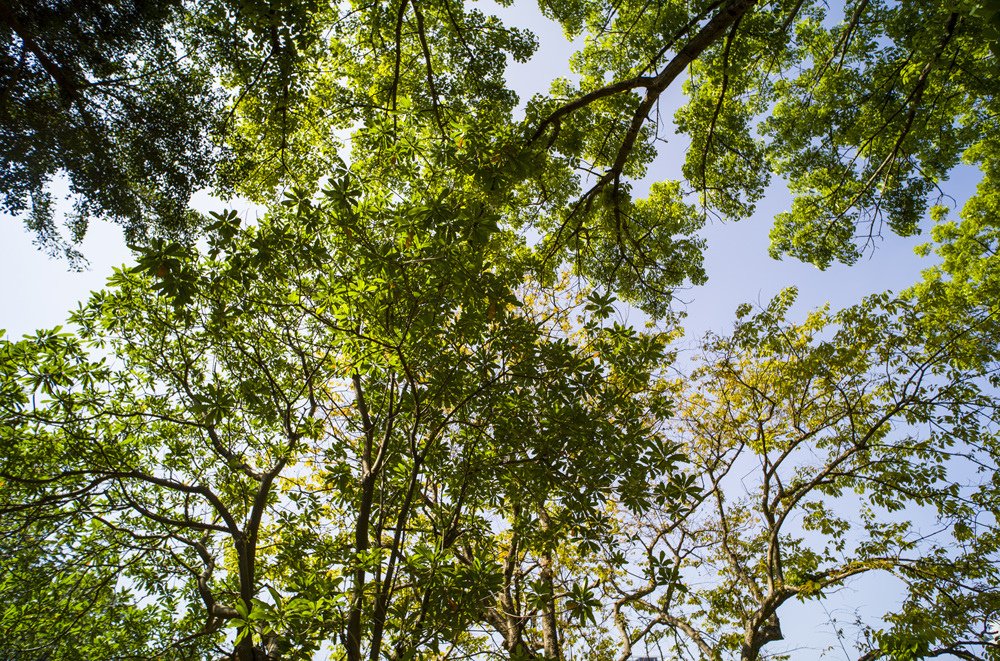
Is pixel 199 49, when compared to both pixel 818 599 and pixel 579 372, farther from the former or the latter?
pixel 818 599

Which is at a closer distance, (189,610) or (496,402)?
(496,402)

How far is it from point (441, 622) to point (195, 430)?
365cm

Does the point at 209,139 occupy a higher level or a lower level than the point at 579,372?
higher

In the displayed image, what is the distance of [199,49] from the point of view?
5.17 m

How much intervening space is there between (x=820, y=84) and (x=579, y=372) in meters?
6.06

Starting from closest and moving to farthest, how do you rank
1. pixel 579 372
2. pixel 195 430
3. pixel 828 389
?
pixel 579 372, pixel 195 430, pixel 828 389

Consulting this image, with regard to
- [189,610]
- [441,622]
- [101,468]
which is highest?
[101,468]

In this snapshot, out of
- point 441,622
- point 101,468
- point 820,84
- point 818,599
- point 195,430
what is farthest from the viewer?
point 818,599

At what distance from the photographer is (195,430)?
5.75 m

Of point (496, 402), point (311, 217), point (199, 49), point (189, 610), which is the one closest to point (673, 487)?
point (496, 402)

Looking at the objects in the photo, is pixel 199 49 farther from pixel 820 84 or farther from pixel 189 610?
pixel 820 84

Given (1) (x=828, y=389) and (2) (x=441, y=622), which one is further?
(1) (x=828, y=389)

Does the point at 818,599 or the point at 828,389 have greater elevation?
the point at 828,389

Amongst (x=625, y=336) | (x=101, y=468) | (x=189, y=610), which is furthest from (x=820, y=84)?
(x=189, y=610)
